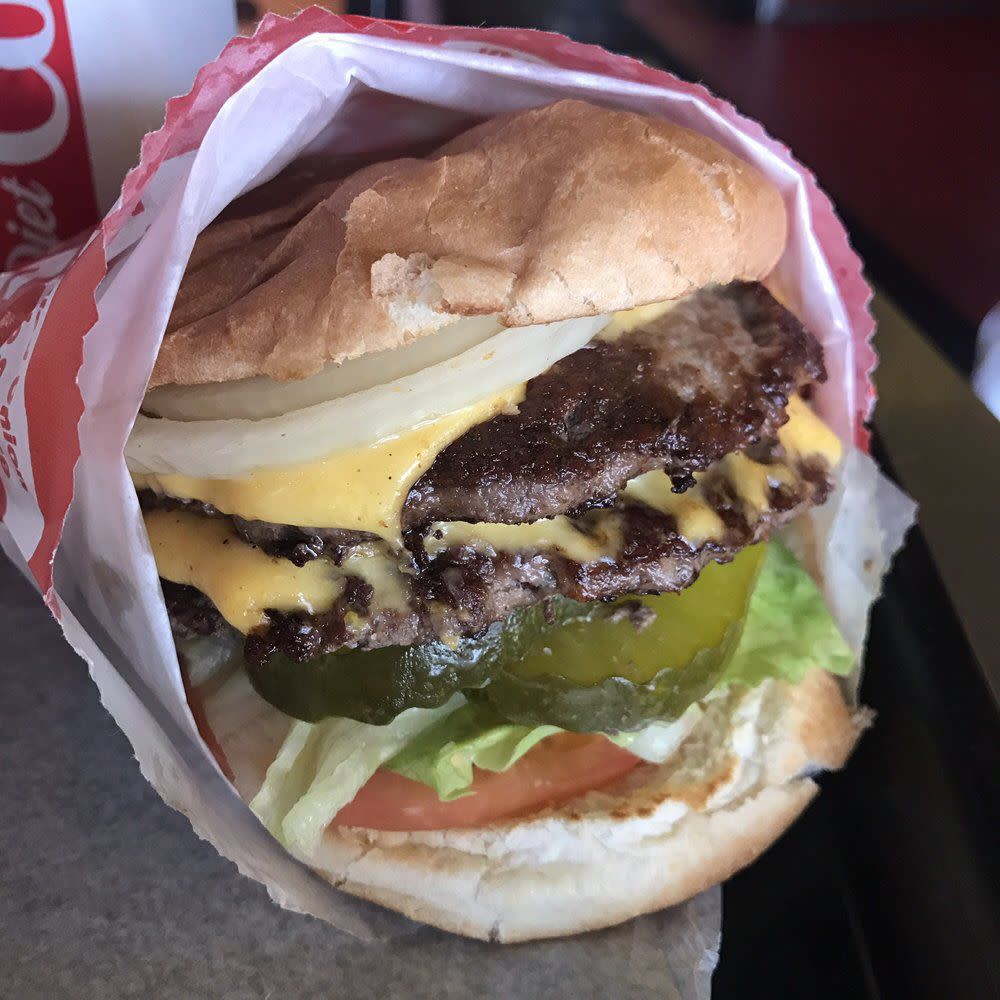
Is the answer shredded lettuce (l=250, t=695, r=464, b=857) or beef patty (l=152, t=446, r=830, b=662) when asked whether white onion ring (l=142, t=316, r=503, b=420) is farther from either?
shredded lettuce (l=250, t=695, r=464, b=857)

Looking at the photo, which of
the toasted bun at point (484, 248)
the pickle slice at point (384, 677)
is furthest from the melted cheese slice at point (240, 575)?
the toasted bun at point (484, 248)

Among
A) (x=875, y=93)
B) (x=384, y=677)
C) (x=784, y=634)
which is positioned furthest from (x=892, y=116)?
(x=384, y=677)

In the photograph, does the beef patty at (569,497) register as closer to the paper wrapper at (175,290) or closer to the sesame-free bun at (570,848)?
the paper wrapper at (175,290)

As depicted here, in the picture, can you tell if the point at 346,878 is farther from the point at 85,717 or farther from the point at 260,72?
the point at 260,72

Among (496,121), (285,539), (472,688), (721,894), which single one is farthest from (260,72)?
(721,894)

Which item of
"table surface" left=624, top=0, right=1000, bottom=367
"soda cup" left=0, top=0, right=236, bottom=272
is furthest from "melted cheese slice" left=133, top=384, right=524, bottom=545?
"table surface" left=624, top=0, right=1000, bottom=367

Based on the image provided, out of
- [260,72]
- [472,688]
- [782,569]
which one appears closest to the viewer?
[260,72]
